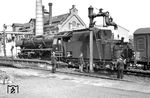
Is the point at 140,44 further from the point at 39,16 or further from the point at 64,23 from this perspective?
the point at 64,23

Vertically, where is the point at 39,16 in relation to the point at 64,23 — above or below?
below

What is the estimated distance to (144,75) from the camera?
16.1m

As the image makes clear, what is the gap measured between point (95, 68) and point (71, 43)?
3420 millimetres

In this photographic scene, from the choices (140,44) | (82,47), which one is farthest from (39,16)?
(140,44)

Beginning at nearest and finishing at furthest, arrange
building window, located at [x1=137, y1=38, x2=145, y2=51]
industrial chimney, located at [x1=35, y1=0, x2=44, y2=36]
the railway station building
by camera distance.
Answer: building window, located at [x1=137, y1=38, x2=145, y2=51]
industrial chimney, located at [x1=35, y1=0, x2=44, y2=36]
the railway station building

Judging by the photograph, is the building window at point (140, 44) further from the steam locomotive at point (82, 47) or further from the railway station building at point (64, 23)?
the railway station building at point (64, 23)

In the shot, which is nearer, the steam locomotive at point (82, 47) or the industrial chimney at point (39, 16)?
the steam locomotive at point (82, 47)

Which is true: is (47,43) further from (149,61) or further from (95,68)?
(149,61)

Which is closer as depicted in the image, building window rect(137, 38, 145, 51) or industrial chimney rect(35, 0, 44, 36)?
building window rect(137, 38, 145, 51)

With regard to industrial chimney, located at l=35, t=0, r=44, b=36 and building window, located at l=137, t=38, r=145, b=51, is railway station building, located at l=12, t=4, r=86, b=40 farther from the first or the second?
building window, located at l=137, t=38, r=145, b=51

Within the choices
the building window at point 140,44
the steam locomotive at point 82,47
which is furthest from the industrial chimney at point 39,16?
the building window at point 140,44

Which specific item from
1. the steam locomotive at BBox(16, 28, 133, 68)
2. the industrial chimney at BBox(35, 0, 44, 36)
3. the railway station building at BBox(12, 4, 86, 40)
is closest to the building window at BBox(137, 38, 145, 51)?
the steam locomotive at BBox(16, 28, 133, 68)

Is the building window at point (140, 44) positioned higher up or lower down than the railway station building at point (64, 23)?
lower down

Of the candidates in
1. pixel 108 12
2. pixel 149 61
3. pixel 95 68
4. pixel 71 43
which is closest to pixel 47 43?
pixel 71 43
